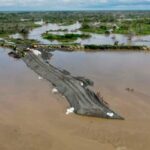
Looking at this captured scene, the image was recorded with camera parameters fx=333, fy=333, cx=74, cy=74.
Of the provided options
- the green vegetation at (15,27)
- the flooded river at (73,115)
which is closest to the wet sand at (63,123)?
the flooded river at (73,115)

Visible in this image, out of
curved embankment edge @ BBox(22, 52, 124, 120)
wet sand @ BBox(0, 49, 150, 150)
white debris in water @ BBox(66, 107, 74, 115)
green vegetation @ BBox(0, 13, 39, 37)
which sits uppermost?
curved embankment edge @ BBox(22, 52, 124, 120)

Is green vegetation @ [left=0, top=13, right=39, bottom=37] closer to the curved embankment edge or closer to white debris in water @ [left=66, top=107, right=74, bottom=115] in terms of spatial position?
the curved embankment edge

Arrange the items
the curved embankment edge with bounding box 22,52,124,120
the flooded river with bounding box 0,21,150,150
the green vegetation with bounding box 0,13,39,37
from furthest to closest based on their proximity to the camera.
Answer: the green vegetation with bounding box 0,13,39,37, the curved embankment edge with bounding box 22,52,124,120, the flooded river with bounding box 0,21,150,150

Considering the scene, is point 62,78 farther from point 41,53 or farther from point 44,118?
point 41,53

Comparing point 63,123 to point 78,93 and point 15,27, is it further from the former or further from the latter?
point 15,27

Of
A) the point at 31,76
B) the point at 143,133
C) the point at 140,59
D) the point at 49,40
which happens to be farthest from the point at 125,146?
the point at 49,40

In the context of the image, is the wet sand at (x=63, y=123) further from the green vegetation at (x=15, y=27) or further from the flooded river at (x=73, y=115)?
the green vegetation at (x=15, y=27)

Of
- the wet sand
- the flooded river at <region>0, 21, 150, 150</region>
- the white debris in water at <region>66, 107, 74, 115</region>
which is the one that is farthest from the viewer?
the white debris in water at <region>66, 107, 74, 115</region>

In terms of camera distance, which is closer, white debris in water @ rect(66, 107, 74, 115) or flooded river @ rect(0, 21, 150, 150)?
flooded river @ rect(0, 21, 150, 150)

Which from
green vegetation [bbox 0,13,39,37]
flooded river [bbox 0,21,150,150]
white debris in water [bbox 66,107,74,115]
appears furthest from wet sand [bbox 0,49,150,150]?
green vegetation [bbox 0,13,39,37]
